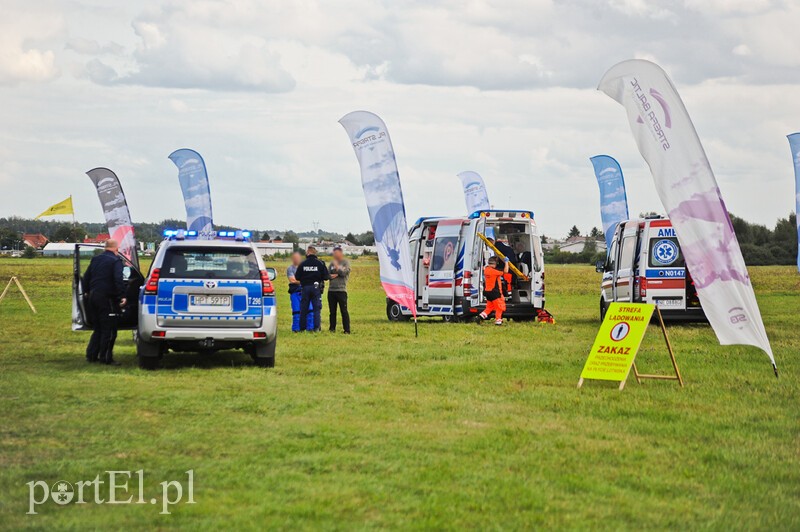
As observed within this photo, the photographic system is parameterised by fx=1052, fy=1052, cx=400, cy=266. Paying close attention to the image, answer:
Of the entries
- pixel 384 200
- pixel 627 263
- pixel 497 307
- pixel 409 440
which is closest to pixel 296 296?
pixel 384 200

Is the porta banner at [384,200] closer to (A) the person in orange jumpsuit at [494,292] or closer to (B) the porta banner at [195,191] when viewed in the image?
(A) the person in orange jumpsuit at [494,292]

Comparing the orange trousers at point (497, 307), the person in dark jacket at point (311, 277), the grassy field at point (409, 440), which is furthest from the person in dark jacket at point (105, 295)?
the orange trousers at point (497, 307)

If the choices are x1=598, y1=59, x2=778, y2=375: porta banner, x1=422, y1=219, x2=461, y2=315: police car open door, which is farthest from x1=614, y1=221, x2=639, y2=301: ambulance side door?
x1=598, y1=59, x2=778, y2=375: porta banner

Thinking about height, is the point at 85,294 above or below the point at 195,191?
below

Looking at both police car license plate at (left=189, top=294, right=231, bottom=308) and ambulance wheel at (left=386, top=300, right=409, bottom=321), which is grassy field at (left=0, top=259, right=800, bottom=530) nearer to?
police car license plate at (left=189, top=294, right=231, bottom=308)

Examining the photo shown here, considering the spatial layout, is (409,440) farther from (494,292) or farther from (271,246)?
(494,292)

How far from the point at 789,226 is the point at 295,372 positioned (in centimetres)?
A: 8279

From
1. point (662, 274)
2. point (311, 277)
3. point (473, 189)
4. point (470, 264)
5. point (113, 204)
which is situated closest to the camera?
point (311, 277)

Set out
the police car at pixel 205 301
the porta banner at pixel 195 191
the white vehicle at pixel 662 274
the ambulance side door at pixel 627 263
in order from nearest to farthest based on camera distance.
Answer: the police car at pixel 205 301, the white vehicle at pixel 662 274, the ambulance side door at pixel 627 263, the porta banner at pixel 195 191

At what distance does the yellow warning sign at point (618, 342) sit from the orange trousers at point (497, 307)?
978 cm

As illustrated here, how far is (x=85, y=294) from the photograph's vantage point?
15492mm

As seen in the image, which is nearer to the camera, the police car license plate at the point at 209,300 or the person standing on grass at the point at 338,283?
the police car license plate at the point at 209,300

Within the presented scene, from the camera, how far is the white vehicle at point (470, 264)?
79.7 feet

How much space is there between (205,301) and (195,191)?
12.9 m
